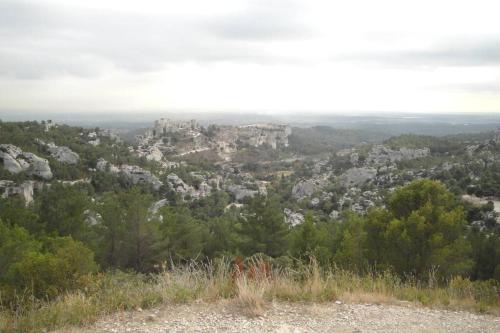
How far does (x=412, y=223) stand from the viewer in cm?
1062

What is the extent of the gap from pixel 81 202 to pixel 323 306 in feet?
50.3

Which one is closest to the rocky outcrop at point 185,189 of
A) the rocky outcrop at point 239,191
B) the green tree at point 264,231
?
the rocky outcrop at point 239,191

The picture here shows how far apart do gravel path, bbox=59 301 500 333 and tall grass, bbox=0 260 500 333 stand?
0.15 metres

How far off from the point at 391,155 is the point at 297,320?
78.9 m

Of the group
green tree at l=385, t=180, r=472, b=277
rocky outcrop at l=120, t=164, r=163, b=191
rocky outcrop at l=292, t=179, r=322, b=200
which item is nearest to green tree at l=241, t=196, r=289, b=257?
green tree at l=385, t=180, r=472, b=277

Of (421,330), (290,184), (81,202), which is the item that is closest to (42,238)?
(81,202)

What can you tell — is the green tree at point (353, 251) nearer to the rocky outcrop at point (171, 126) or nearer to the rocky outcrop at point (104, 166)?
the rocky outcrop at point (104, 166)

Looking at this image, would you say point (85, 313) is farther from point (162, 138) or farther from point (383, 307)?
point (162, 138)

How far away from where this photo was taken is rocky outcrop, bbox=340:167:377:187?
205ft

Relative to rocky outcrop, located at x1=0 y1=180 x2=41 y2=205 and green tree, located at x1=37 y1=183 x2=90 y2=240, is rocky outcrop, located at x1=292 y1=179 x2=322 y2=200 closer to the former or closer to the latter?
rocky outcrop, located at x1=0 y1=180 x2=41 y2=205

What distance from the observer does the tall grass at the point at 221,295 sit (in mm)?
3854

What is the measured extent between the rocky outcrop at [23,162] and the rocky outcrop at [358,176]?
150 feet

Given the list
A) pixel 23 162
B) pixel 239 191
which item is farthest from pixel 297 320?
pixel 239 191

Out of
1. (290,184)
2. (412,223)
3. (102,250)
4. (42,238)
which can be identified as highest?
(412,223)
